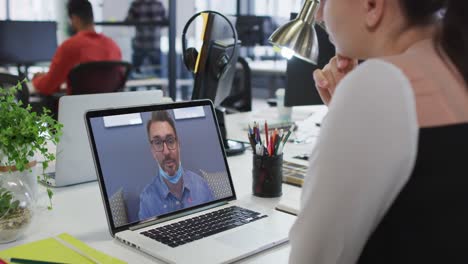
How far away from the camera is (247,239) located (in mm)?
1027

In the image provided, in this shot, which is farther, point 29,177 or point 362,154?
point 29,177


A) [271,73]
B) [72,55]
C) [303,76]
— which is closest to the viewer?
[303,76]

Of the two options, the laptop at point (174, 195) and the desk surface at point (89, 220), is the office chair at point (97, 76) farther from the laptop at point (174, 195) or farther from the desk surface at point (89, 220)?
the laptop at point (174, 195)

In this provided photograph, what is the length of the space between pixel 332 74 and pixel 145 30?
14.0 ft

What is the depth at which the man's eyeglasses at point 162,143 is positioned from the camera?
3.79 feet

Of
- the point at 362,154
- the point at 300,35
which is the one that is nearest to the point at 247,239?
the point at 362,154

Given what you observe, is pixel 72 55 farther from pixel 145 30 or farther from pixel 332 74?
pixel 332 74

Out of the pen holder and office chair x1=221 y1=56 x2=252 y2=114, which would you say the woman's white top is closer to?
the pen holder

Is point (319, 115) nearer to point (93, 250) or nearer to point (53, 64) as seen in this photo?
point (93, 250)

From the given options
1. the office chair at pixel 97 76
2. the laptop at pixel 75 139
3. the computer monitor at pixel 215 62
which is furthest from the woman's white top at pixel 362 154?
the office chair at pixel 97 76

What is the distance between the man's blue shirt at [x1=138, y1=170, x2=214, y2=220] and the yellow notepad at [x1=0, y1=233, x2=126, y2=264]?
0.48 feet

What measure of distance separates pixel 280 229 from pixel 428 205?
485 mm

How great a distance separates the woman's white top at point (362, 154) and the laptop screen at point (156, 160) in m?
0.52

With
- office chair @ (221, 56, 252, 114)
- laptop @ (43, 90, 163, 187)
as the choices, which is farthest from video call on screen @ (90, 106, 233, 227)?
office chair @ (221, 56, 252, 114)
